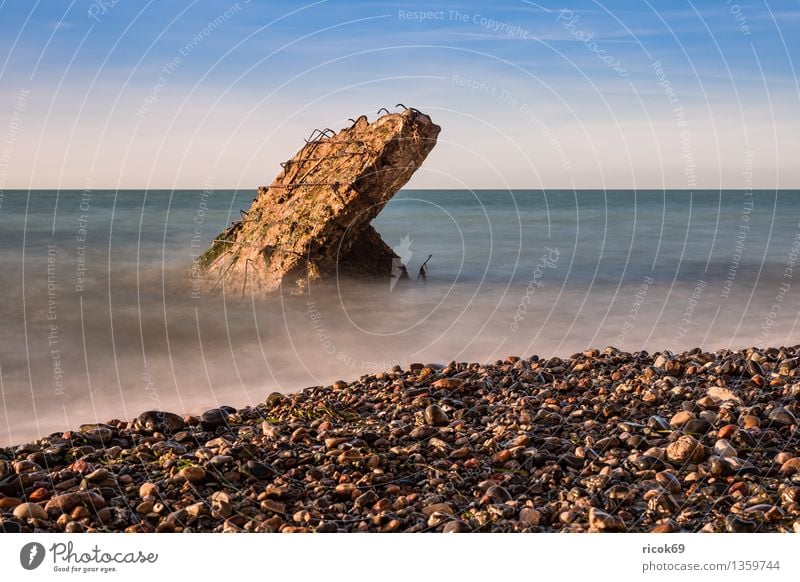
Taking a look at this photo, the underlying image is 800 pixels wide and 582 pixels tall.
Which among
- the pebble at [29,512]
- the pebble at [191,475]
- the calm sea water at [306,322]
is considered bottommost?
the pebble at [29,512]

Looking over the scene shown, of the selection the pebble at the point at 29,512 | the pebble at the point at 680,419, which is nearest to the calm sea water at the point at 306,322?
the pebble at the point at 29,512

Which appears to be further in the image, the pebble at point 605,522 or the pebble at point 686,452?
the pebble at point 686,452

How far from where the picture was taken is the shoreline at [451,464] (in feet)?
15.4

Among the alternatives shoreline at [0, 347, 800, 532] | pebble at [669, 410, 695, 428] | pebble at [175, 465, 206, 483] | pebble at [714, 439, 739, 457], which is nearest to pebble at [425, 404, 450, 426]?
shoreline at [0, 347, 800, 532]

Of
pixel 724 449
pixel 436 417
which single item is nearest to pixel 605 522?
pixel 724 449

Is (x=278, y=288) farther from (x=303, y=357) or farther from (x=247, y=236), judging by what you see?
(x=303, y=357)

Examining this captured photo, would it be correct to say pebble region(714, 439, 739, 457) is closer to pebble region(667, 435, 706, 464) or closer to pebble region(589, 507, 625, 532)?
pebble region(667, 435, 706, 464)

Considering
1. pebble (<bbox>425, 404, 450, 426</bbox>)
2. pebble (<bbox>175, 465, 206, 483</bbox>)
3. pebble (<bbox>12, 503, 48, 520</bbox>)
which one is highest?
pebble (<bbox>425, 404, 450, 426</bbox>)

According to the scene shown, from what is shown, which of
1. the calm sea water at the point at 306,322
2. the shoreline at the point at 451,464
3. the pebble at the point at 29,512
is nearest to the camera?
the shoreline at the point at 451,464

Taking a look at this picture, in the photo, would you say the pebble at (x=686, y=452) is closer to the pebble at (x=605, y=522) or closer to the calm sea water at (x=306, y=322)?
the pebble at (x=605, y=522)

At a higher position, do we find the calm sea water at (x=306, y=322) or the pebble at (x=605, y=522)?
the calm sea water at (x=306, y=322)

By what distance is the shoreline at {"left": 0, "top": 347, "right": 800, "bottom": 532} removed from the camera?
4.69m

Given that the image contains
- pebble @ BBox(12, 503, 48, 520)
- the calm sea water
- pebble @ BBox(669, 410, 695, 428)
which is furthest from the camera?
the calm sea water

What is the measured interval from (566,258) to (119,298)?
1177 centimetres
